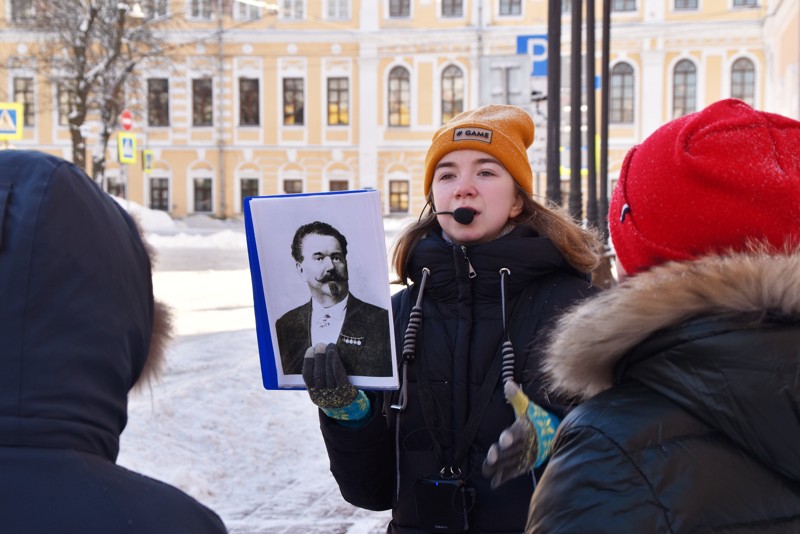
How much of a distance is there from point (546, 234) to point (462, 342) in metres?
0.41

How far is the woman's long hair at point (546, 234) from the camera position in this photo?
9.34 ft

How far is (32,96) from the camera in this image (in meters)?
45.6

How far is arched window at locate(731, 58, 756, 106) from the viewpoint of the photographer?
42344mm

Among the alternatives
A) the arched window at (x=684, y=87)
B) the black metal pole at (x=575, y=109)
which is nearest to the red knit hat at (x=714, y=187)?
the black metal pole at (x=575, y=109)

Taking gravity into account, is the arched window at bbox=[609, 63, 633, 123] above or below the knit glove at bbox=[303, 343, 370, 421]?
above

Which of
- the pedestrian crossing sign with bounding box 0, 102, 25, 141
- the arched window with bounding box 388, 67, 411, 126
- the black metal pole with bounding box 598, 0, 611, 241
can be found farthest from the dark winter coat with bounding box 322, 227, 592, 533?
the arched window with bounding box 388, 67, 411, 126

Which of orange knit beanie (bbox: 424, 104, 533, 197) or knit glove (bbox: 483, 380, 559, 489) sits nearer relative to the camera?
knit glove (bbox: 483, 380, 559, 489)

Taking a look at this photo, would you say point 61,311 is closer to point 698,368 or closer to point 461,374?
point 698,368

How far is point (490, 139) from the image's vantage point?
9.71 feet

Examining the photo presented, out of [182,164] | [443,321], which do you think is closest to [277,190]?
[182,164]

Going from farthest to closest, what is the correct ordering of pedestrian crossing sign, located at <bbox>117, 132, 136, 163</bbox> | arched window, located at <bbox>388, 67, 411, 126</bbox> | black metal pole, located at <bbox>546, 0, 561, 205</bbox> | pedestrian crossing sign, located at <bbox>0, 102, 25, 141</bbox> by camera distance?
1. arched window, located at <bbox>388, 67, 411, 126</bbox>
2. pedestrian crossing sign, located at <bbox>117, 132, 136, 163</bbox>
3. pedestrian crossing sign, located at <bbox>0, 102, 25, 141</bbox>
4. black metal pole, located at <bbox>546, 0, 561, 205</bbox>

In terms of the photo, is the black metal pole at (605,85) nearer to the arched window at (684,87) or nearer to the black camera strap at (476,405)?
the black camera strap at (476,405)

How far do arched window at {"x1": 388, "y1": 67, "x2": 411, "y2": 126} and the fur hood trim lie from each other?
42.8 meters

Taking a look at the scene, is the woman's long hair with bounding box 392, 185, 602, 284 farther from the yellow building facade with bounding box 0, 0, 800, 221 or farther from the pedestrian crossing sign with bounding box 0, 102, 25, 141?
the yellow building facade with bounding box 0, 0, 800, 221
